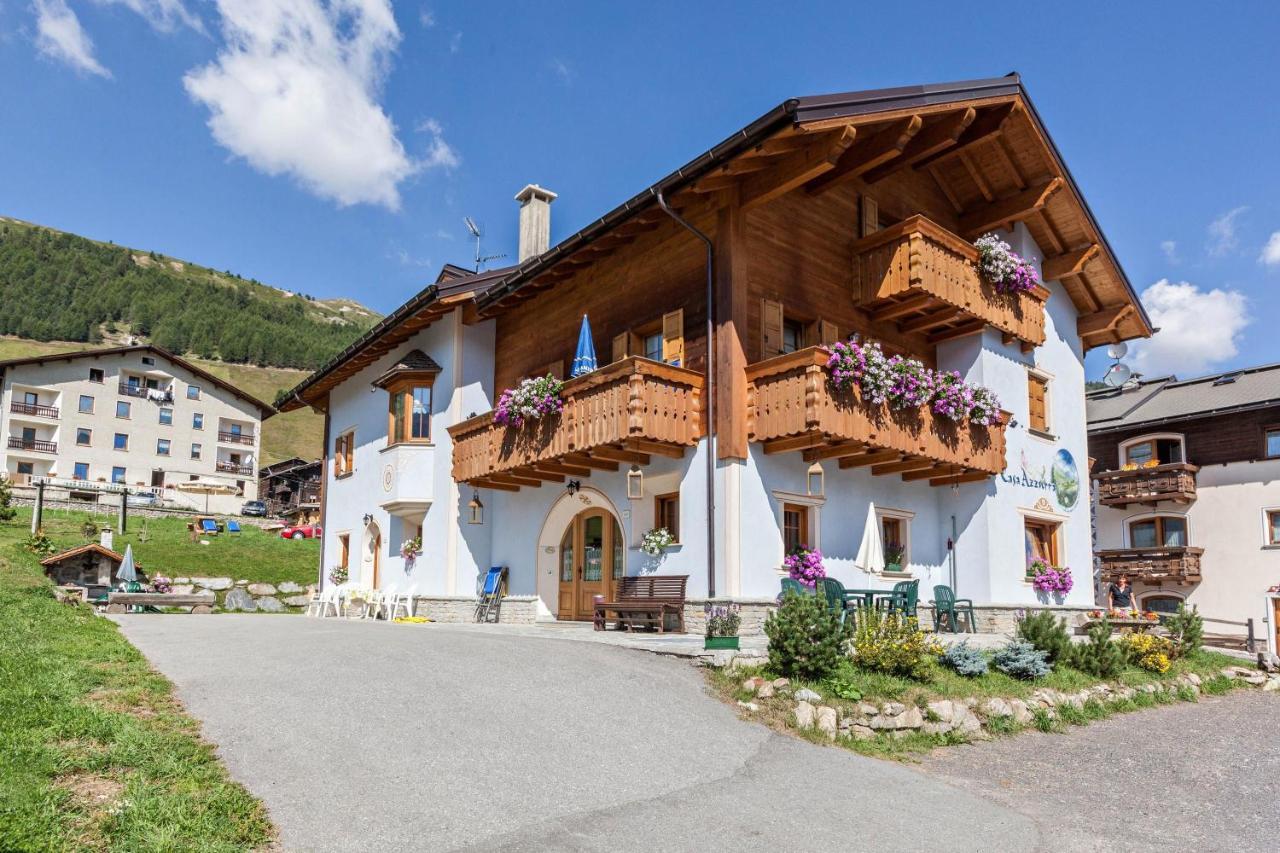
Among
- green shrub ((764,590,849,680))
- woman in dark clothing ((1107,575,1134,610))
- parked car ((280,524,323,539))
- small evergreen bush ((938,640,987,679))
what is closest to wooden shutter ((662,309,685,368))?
green shrub ((764,590,849,680))

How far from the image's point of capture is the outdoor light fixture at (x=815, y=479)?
49.8 ft

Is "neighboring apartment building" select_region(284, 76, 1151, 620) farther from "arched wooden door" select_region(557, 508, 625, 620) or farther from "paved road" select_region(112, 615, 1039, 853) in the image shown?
"paved road" select_region(112, 615, 1039, 853)

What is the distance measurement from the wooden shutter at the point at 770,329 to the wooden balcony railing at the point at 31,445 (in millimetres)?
66626

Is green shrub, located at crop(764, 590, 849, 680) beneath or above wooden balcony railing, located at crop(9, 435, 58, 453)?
beneath

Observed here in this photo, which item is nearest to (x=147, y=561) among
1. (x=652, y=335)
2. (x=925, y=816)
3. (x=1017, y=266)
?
(x=652, y=335)

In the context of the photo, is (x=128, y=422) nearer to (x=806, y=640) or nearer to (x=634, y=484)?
(x=634, y=484)

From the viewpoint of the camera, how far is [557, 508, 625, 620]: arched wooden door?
60.0 ft

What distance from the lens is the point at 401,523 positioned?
22797mm

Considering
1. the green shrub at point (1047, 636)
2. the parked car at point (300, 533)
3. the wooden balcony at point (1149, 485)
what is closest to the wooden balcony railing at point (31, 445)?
the parked car at point (300, 533)

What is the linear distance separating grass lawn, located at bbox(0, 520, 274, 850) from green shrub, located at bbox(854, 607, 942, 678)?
709cm

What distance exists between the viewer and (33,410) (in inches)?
2635

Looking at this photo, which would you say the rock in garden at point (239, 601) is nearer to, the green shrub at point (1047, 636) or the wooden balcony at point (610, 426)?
the wooden balcony at point (610, 426)

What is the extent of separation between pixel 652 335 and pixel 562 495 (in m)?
3.61

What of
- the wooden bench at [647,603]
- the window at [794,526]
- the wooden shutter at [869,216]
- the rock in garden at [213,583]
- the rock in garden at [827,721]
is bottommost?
the rock in garden at [827,721]
